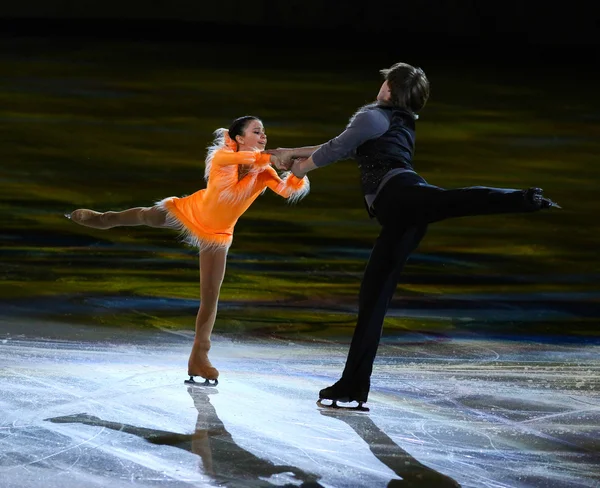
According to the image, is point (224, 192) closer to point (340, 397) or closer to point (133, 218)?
point (133, 218)

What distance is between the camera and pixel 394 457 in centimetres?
354

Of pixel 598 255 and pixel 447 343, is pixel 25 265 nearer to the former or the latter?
pixel 447 343

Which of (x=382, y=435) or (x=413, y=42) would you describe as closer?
(x=382, y=435)

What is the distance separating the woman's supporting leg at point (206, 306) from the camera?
4539mm

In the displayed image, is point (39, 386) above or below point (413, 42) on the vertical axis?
below

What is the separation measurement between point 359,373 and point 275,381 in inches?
23.3

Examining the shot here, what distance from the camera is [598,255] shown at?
309 inches

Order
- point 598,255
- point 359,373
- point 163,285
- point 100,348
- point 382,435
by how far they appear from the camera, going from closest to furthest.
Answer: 1. point 382,435
2. point 359,373
3. point 100,348
4. point 163,285
5. point 598,255

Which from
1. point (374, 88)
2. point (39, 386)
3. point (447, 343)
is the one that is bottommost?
point (39, 386)

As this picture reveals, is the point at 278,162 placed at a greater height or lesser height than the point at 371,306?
greater

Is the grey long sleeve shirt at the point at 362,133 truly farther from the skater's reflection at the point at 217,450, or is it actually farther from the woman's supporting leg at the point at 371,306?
the skater's reflection at the point at 217,450

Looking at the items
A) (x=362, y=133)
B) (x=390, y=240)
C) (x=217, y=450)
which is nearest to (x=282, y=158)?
(x=362, y=133)

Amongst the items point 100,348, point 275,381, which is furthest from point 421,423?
point 100,348

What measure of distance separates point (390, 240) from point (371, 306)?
0.89ft
